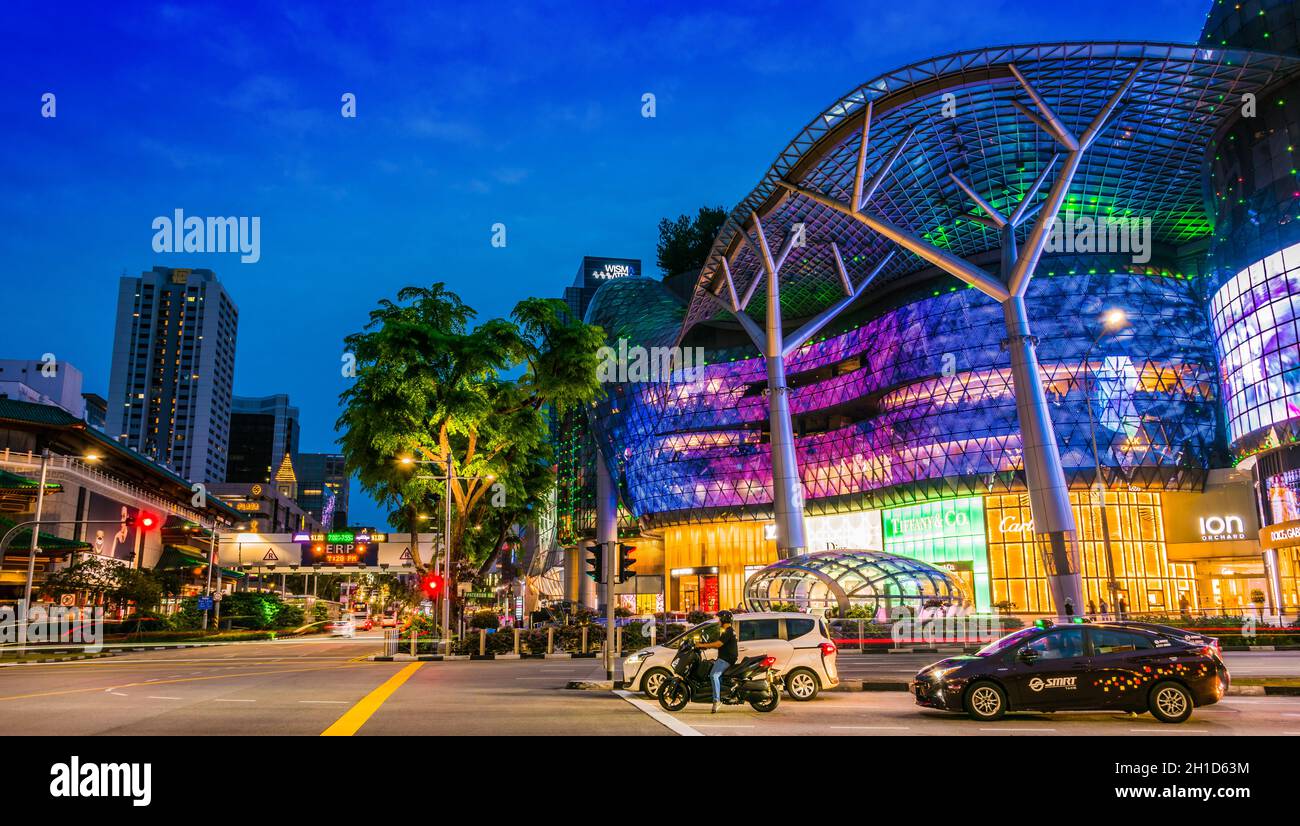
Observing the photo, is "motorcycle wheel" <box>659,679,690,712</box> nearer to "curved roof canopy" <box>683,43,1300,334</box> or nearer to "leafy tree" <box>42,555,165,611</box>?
"curved roof canopy" <box>683,43,1300,334</box>

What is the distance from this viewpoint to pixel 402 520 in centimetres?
4369

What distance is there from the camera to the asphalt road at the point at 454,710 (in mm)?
11422

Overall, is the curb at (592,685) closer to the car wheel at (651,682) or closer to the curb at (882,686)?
the car wheel at (651,682)

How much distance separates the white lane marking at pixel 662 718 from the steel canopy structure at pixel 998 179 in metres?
23.6

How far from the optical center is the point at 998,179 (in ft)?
175

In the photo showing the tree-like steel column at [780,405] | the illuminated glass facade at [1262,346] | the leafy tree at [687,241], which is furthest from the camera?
the leafy tree at [687,241]
